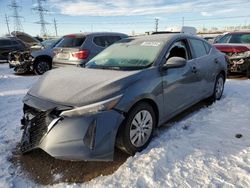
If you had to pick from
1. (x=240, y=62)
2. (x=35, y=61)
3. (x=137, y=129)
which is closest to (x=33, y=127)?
(x=137, y=129)

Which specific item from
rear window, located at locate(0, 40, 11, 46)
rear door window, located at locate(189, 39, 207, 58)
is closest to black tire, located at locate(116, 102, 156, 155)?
rear door window, located at locate(189, 39, 207, 58)

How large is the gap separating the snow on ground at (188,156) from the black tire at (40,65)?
5.82m

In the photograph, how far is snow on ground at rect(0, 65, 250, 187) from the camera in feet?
9.13

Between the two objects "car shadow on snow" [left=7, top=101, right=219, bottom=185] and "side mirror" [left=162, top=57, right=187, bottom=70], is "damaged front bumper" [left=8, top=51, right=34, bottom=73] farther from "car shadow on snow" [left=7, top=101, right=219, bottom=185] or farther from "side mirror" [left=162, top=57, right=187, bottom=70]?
"side mirror" [left=162, top=57, right=187, bottom=70]

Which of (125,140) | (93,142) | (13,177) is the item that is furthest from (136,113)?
(13,177)

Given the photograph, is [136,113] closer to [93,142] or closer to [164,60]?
[93,142]

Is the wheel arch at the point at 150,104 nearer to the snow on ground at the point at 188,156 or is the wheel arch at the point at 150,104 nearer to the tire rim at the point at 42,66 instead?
the snow on ground at the point at 188,156

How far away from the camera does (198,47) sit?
16.5 ft

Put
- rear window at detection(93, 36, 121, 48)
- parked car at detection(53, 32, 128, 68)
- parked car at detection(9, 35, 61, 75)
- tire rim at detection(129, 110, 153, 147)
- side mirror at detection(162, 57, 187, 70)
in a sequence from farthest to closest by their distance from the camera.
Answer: parked car at detection(9, 35, 61, 75) → rear window at detection(93, 36, 121, 48) → parked car at detection(53, 32, 128, 68) → side mirror at detection(162, 57, 187, 70) → tire rim at detection(129, 110, 153, 147)

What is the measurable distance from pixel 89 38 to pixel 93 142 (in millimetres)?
6448

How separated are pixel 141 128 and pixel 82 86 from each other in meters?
0.94

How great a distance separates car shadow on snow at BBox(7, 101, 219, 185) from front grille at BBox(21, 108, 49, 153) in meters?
0.20

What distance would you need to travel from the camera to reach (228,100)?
570 cm

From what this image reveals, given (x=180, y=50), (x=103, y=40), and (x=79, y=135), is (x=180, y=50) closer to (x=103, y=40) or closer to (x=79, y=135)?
(x=79, y=135)
